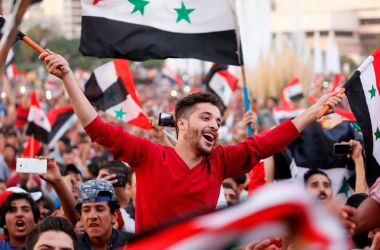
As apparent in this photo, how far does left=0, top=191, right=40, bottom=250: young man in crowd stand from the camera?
6.82 m

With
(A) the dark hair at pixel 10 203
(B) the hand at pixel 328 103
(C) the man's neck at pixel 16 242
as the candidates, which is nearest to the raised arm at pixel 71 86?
(B) the hand at pixel 328 103

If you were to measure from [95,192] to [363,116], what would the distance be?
1678 millimetres

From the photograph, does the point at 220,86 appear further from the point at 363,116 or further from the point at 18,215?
the point at 363,116

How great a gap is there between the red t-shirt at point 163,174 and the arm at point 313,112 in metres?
0.34

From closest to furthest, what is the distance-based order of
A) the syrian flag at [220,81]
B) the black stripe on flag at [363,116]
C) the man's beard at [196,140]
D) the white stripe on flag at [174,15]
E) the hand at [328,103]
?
the man's beard at [196,140] < the hand at [328,103] < the black stripe on flag at [363,116] < the white stripe on flag at [174,15] < the syrian flag at [220,81]

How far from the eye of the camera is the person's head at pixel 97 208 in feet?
21.1

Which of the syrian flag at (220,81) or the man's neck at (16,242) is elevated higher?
the syrian flag at (220,81)

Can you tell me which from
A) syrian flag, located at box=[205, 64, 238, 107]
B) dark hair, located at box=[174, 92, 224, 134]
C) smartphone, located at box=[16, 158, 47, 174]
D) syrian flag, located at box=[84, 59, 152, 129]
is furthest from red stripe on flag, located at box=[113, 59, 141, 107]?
dark hair, located at box=[174, 92, 224, 134]

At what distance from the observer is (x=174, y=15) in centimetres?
704

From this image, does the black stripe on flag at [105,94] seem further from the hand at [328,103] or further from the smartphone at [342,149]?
the hand at [328,103]

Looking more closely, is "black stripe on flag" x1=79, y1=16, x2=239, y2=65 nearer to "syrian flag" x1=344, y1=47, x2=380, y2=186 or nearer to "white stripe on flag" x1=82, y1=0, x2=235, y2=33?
"white stripe on flag" x1=82, y1=0, x2=235, y2=33

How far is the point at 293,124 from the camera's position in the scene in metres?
5.55

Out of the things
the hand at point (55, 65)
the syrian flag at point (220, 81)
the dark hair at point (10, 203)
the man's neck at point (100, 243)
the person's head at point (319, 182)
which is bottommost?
the man's neck at point (100, 243)

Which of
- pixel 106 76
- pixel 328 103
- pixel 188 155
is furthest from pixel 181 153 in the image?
pixel 106 76
